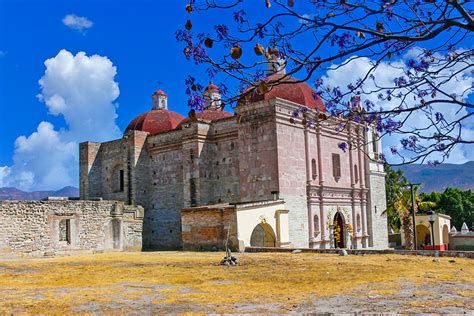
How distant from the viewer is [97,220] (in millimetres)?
26750

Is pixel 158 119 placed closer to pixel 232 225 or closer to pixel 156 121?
pixel 156 121

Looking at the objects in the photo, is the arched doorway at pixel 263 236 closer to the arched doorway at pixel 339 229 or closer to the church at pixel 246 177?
the church at pixel 246 177

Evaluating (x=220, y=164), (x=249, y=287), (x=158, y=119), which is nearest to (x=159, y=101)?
(x=158, y=119)

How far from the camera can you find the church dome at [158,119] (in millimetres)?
37000

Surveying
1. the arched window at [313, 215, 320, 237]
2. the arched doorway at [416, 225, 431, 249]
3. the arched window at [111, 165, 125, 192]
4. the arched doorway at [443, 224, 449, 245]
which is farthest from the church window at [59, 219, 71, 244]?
the arched doorway at [443, 224, 449, 245]

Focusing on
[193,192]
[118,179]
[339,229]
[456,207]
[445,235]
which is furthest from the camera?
[456,207]

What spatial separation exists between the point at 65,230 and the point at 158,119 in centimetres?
1240

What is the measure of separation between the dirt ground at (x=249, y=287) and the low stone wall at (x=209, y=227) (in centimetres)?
618

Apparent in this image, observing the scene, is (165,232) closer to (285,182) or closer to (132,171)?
(132,171)

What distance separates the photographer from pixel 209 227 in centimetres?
2403

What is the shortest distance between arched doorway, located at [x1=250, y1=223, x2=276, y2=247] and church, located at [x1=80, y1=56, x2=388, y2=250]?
5cm

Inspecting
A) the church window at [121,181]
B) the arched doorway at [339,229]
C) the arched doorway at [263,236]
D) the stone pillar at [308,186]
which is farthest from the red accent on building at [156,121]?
the arched doorway at [339,229]

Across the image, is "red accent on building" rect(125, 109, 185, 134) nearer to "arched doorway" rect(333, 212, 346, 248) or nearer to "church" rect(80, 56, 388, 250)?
"church" rect(80, 56, 388, 250)

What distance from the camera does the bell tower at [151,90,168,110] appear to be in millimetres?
39125
